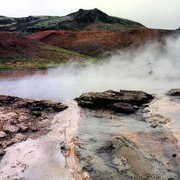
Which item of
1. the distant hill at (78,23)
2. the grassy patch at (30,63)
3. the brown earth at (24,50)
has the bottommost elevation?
the grassy patch at (30,63)

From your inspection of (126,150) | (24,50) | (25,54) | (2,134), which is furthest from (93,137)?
(24,50)

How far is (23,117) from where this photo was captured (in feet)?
38.1

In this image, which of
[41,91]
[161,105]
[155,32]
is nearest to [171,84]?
[161,105]

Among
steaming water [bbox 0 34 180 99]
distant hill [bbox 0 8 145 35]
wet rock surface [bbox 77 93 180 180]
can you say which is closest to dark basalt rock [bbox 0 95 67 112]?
wet rock surface [bbox 77 93 180 180]

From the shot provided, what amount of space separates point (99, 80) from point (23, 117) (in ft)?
22.9

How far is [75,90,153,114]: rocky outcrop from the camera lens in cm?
1245

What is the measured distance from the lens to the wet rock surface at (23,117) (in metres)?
10.3

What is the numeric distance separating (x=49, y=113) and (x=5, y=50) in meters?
16.5

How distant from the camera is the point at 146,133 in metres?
10.0

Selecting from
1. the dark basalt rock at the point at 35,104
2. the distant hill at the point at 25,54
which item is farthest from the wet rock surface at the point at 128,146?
the distant hill at the point at 25,54

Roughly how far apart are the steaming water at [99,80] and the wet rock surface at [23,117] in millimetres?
1564

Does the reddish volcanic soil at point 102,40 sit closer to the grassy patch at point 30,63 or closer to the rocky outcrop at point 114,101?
the grassy patch at point 30,63

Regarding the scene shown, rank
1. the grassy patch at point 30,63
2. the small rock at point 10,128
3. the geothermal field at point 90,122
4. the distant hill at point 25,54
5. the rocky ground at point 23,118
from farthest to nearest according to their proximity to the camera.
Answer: the distant hill at point 25,54, the grassy patch at point 30,63, the small rock at point 10,128, the rocky ground at point 23,118, the geothermal field at point 90,122

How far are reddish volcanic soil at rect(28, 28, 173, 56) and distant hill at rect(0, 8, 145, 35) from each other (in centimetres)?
1158
